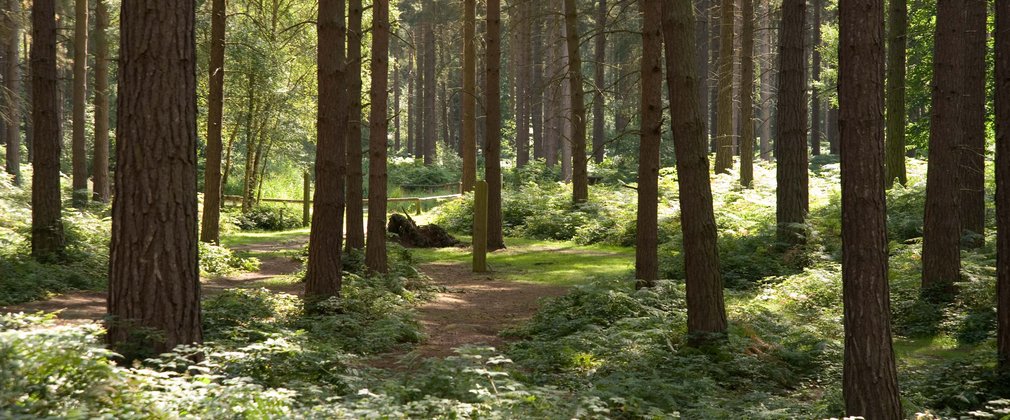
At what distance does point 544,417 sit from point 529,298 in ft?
25.9

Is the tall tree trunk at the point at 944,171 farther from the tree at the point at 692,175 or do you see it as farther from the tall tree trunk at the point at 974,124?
the tree at the point at 692,175

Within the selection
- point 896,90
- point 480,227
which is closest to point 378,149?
point 480,227

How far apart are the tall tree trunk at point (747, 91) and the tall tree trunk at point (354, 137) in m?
10.3

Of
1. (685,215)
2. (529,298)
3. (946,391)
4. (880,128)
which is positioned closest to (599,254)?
(529,298)

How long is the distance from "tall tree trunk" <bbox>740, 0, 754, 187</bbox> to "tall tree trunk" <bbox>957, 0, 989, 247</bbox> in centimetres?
687

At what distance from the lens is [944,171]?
36.6 feet

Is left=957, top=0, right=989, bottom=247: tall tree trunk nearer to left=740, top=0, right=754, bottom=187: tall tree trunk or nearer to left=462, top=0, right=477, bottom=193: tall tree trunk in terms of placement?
left=740, top=0, right=754, bottom=187: tall tree trunk

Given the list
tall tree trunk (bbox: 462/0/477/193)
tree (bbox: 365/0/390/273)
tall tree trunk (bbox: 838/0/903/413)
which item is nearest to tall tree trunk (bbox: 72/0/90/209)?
tall tree trunk (bbox: 462/0/477/193)

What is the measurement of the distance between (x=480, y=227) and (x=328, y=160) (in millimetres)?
5347

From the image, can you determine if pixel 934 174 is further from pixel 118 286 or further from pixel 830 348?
pixel 118 286

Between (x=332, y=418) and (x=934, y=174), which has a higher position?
(x=934, y=174)

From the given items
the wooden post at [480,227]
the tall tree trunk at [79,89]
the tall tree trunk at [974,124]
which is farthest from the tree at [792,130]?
the tall tree trunk at [79,89]

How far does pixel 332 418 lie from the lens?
495cm

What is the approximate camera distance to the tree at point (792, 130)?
14.4 metres
